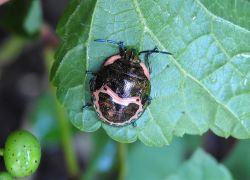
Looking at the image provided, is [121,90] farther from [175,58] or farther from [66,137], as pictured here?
[66,137]

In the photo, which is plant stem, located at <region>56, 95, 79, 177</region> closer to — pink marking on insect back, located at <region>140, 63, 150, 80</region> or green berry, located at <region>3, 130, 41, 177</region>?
pink marking on insect back, located at <region>140, 63, 150, 80</region>

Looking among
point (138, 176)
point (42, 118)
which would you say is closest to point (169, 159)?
point (138, 176)

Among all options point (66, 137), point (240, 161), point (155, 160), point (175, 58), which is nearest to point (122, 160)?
point (155, 160)

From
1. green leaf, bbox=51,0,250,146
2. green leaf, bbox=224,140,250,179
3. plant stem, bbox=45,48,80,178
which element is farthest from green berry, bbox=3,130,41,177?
green leaf, bbox=224,140,250,179

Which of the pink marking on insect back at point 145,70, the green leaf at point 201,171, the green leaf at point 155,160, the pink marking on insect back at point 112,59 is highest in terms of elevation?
the pink marking on insect back at point 112,59

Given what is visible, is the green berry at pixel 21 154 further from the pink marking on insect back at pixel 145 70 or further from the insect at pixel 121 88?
the pink marking on insect back at pixel 145 70

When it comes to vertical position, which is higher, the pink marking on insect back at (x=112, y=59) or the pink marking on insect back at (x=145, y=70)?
the pink marking on insect back at (x=112, y=59)

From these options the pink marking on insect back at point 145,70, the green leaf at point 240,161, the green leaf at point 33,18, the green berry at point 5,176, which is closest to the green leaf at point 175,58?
the pink marking on insect back at point 145,70
